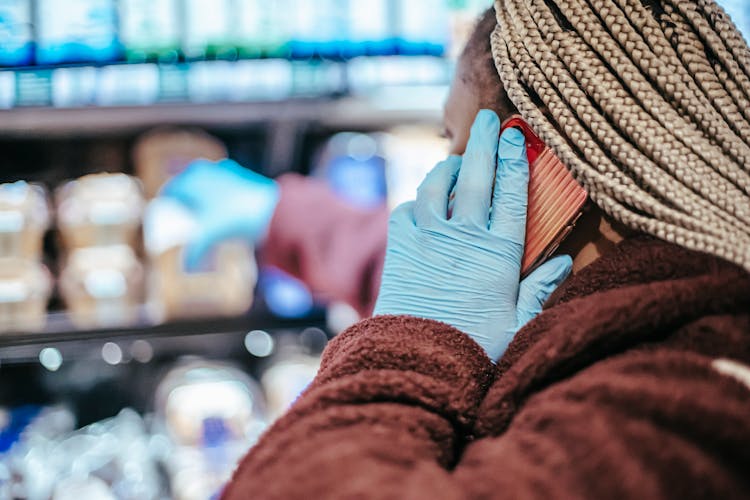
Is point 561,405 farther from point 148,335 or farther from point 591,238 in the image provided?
point 148,335

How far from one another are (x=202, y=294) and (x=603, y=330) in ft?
4.32

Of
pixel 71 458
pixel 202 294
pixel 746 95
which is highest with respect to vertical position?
pixel 746 95

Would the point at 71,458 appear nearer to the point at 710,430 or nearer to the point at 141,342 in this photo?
the point at 141,342

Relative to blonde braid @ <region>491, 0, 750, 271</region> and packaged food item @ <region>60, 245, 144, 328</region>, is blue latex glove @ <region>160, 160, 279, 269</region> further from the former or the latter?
blonde braid @ <region>491, 0, 750, 271</region>

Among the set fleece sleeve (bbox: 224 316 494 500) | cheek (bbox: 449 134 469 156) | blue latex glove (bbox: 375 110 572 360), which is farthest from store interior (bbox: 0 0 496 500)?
fleece sleeve (bbox: 224 316 494 500)

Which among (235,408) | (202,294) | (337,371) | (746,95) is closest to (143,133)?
(202,294)

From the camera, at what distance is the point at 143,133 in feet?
5.74

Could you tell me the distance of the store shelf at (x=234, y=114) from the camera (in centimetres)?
164

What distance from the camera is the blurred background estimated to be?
5.25 ft

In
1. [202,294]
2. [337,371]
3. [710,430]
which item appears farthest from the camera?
[202,294]

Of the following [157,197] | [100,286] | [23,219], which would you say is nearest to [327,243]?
[157,197]

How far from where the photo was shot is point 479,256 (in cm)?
76

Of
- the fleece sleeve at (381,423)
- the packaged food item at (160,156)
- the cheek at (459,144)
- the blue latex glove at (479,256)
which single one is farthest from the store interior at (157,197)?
the fleece sleeve at (381,423)

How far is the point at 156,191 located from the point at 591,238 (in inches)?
48.9
